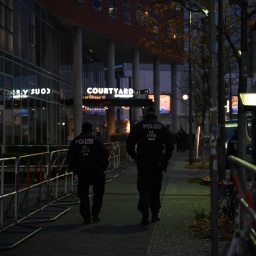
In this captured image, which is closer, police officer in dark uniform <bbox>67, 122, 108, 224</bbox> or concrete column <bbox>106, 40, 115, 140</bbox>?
police officer in dark uniform <bbox>67, 122, 108, 224</bbox>

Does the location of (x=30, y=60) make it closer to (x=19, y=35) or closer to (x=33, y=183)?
(x=19, y=35)

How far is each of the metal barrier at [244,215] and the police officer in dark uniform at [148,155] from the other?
475 cm

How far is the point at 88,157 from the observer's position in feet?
32.3

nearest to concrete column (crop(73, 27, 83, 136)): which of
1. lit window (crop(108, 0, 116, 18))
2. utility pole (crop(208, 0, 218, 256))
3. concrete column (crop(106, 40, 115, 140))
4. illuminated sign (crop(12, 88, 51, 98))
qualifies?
lit window (crop(108, 0, 116, 18))

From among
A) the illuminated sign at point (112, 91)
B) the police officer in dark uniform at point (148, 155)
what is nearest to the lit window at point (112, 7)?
the illuminated sign at point (112, 91)

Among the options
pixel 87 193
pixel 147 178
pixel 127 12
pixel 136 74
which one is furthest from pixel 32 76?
pixel 147 178

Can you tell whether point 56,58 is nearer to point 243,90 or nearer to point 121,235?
point 243,90

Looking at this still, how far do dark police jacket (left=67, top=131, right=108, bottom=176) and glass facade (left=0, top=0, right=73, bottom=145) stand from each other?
16057mm

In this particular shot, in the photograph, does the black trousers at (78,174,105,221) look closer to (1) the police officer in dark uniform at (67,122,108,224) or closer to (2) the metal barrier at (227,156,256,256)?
(1) the police officer in dark uniform at (67,122,108,224)

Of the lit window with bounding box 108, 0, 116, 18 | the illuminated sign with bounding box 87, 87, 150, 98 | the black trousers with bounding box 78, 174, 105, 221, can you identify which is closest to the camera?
the black trousers with bounding box 78, 174, 105, 221

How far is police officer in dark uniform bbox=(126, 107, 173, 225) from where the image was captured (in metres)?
9.59

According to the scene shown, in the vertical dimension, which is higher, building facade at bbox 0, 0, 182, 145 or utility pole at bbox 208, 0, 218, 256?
building facade at bbox 0, 0, 182, 145

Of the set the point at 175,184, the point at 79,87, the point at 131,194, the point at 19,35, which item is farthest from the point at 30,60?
the point at 131,194

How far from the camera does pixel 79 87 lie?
40.6 meters
